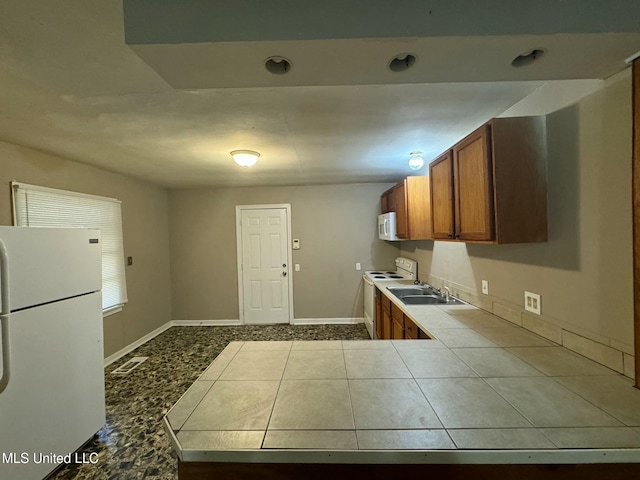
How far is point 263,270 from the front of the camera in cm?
472

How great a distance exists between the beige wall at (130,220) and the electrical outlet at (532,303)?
4182 mm

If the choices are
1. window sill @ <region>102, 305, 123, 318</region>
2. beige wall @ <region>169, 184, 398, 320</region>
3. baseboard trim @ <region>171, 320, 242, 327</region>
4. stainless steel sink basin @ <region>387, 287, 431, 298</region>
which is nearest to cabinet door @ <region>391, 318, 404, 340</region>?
stainless steel sink basin @ <region>387, 287, 431, 298</region>

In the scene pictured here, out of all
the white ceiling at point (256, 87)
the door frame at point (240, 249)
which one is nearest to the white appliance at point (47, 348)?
the white ceiling at point (256, 87)

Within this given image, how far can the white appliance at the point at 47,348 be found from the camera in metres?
1.51

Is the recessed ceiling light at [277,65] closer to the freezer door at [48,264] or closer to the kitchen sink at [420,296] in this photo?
the freezer door at [48,264]

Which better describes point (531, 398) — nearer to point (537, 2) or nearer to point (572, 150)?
point (572, 150)

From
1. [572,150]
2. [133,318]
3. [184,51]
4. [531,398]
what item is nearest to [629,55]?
[572,150]

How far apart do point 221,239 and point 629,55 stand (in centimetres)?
479

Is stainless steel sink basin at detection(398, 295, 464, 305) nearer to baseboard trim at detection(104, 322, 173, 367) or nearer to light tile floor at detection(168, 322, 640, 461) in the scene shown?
light tile floor at detection(168, 322, 640, 461)

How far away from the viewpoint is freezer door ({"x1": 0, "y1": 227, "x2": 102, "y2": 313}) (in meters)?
1.55

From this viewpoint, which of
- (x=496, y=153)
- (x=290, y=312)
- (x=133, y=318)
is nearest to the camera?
(x=496, y=153)

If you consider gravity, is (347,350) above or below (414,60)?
A: below

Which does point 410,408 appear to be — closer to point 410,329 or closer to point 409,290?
point 410,329

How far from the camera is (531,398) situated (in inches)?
40.1
